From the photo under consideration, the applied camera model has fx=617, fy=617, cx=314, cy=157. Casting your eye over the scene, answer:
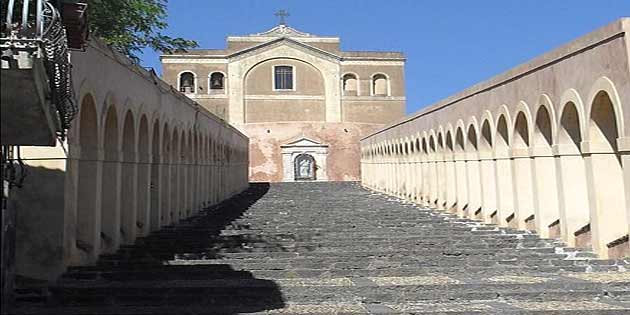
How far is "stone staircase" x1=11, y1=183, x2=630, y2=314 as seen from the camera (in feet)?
23.7

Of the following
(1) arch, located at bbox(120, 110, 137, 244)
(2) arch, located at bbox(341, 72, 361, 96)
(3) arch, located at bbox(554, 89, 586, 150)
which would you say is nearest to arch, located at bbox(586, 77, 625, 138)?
(3) arch, located at bbox(554, 89, 586, 150)

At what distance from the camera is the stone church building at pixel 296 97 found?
4175 cm

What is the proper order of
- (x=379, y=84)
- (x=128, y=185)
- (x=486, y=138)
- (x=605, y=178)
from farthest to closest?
(x=379, y=84), (x=486, y=138), (x=128, y=185), (x=605, y=178)

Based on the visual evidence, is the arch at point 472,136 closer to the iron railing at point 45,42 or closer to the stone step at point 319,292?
the stone step at point 319,292

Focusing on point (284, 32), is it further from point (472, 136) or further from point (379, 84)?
point (472, 136)

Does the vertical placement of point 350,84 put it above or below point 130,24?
above

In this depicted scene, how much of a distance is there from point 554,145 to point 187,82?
120 ft

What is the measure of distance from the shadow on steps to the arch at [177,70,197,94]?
34.1m

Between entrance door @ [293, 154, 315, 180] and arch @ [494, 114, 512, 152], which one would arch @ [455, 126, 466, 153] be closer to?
arch @ [494, 114, 512, 152]

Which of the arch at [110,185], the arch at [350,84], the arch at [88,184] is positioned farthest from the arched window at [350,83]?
the arch at [88,184]

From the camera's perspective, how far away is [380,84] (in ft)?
150

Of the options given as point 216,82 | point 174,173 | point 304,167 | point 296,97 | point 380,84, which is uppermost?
point 216,82

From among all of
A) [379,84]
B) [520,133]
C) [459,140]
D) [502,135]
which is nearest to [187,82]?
[379,84]

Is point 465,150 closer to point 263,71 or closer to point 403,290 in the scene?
point 403,290
